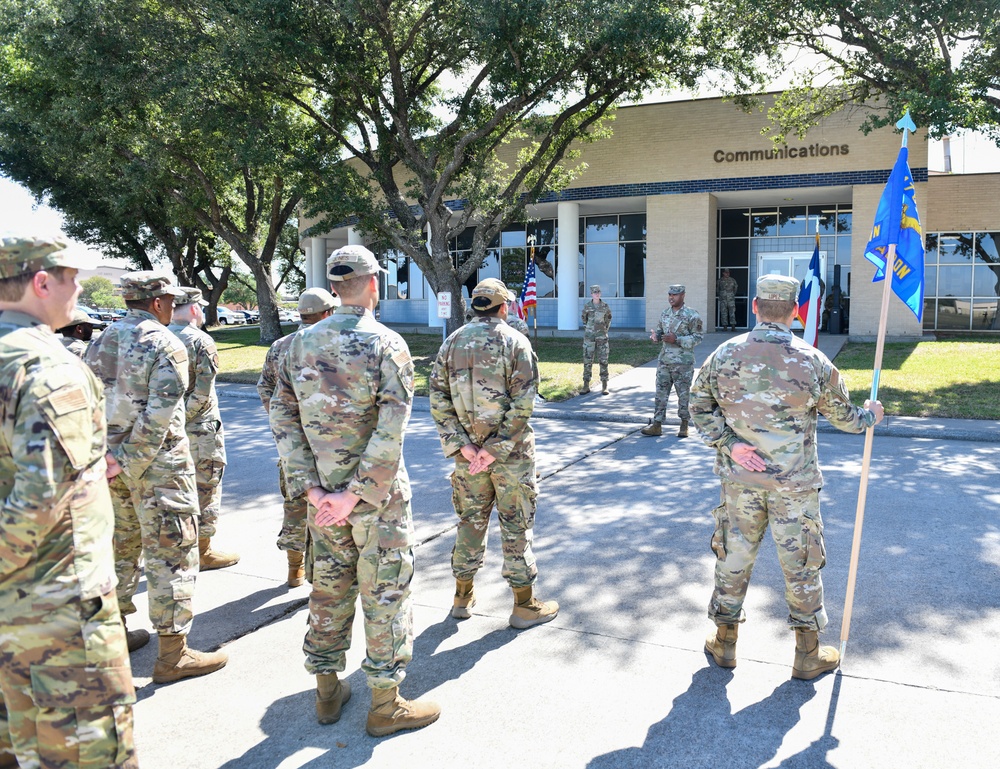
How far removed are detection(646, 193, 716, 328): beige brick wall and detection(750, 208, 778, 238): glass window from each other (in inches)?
81.3

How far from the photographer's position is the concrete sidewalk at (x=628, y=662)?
3.37 meters

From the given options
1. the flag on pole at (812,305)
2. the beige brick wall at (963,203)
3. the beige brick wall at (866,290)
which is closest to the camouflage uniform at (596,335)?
the flag on pole at (812,305)

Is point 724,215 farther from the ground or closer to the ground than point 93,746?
farther from the ground

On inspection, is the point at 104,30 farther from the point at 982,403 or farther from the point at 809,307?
the point at 982,403

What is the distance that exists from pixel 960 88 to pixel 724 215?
13.9 m

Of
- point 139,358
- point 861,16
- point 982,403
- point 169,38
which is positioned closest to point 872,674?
point 139,358

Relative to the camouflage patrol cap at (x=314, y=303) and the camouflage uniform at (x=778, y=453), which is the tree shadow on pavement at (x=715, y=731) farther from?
the camouflage patrol cap at (x=314, y=303)

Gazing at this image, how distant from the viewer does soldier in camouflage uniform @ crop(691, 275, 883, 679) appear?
381 centimetres

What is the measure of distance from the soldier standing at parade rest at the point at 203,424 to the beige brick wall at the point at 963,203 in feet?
80.7

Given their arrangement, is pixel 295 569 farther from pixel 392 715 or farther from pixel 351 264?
pixel 351 264

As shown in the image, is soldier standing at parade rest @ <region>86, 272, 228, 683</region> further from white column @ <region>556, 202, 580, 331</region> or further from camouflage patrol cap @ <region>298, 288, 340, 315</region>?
white column @ <region>556, 202, 580, 331</region>

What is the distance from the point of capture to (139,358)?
416cm

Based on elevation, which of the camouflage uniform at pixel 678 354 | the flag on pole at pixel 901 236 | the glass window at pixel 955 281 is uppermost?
the glass window at pixel 955 281

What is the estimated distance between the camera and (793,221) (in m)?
26.0
